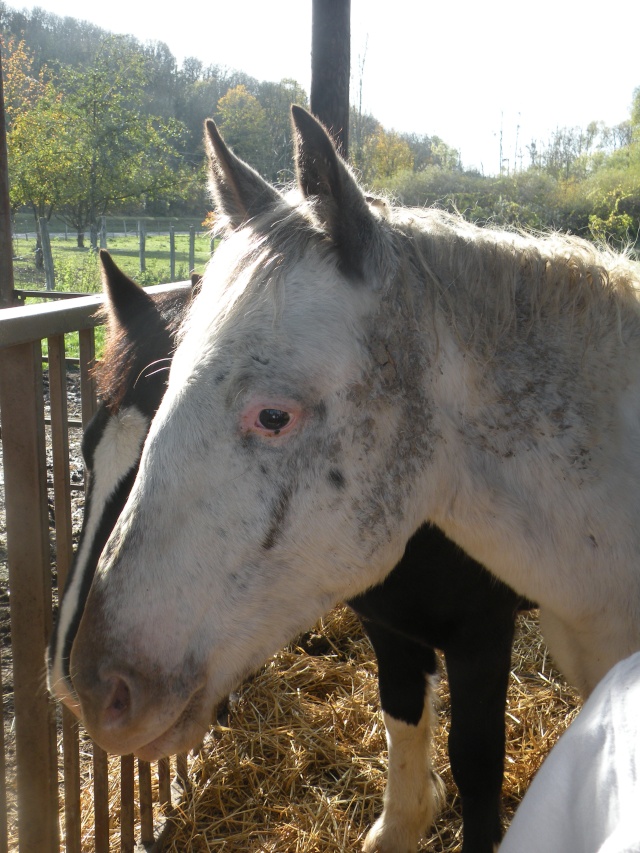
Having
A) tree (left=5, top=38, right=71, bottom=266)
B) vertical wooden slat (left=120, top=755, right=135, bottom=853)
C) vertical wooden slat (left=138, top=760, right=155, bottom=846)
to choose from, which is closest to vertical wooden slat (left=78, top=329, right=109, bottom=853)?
vertical wooden slat (left=120, top=755, right=135, bottom=853)

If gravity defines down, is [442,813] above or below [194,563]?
below

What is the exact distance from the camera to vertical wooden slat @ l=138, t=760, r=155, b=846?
Answer: 2.45m

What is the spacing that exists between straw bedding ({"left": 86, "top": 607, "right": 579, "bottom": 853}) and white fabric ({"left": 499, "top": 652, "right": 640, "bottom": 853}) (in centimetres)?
210

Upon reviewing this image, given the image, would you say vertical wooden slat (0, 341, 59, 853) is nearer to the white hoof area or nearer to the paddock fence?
the paddock fence

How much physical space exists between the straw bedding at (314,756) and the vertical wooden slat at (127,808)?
138mm

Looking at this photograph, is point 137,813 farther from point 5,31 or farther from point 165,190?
point 5,31

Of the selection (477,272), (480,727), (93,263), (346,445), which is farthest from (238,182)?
(93,263)

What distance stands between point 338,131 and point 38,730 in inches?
143

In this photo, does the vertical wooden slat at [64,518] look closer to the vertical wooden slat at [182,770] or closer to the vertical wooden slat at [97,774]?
the vertical wooden slat at [97,774]

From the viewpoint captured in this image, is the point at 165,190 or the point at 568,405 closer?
the point at 568,405

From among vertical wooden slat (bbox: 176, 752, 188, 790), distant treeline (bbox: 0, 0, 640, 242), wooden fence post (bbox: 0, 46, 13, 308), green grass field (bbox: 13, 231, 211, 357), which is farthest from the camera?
green grass field (bbox: 13, 231, 211, 357)

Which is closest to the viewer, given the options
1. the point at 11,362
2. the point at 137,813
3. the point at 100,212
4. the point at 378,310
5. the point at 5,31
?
the point at 378,310

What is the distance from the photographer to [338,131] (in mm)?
4012

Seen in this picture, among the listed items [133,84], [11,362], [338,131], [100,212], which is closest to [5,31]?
[133,84]
